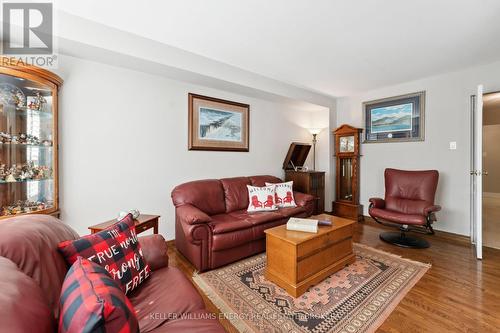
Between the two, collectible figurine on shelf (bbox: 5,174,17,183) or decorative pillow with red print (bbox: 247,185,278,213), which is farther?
decorative pillow with red print (bbox: 247,185,278,213)

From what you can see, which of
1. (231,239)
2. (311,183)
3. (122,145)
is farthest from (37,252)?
(311,183)

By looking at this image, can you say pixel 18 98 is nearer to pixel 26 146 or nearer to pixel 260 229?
pixel 26 146

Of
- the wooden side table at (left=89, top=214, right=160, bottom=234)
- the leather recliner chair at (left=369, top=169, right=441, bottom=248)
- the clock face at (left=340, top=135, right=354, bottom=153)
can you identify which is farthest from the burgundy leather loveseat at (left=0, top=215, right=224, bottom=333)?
the clock face at (left=340, top=135, right=354, bottom=153)

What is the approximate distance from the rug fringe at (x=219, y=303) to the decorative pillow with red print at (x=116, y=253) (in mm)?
731

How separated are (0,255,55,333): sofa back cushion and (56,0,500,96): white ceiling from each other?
6.63 ft

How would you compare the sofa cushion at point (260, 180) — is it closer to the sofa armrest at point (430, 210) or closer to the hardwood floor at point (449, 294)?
the hardwood floor at point (449, 294)

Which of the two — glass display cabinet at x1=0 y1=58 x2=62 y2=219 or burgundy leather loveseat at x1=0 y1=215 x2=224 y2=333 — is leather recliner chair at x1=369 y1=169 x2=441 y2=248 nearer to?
burgundy leather loveseat at x1=0 y1=215 x2=224 y2=333

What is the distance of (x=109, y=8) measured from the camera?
1.93 meters

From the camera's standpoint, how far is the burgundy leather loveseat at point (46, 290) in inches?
25.4

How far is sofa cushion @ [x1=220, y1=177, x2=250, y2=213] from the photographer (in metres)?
3.14

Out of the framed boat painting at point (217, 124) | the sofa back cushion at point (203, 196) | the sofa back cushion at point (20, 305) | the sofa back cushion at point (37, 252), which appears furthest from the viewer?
the framed boat painting at point (217, 124)

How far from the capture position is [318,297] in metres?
1.88

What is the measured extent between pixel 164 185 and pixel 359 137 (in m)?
3.52

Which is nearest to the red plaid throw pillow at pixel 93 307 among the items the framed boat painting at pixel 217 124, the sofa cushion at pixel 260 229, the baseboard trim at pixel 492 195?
the sofa cushion at pixel 260 229
